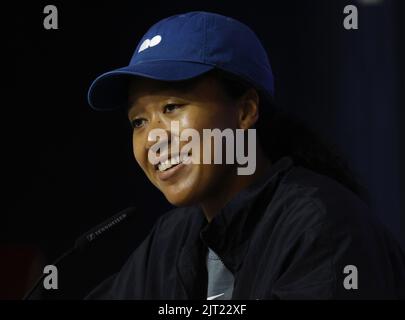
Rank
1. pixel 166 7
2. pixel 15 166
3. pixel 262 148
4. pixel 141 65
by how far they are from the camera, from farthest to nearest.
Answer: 1. pixel 166 7
2. pixel 15 166
3. pixel 262 148
4. pixel 141 65

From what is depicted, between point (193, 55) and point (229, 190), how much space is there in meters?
0.22

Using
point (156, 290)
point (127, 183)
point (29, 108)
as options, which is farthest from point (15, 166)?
point (156, 290)

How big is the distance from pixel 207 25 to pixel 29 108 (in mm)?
492

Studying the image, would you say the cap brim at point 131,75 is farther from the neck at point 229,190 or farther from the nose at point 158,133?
the neck at point 229,190

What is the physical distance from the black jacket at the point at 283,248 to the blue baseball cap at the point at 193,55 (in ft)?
0.54

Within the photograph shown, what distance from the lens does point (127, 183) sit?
4.89ft

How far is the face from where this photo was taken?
3.57 feet

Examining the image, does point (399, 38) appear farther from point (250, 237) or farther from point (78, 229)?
point (78, 229)

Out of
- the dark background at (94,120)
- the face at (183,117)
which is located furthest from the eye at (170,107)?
the dark background at (94,120)

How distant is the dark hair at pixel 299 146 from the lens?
1186mm

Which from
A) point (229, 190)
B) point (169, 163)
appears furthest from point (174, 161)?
point (229, 190)

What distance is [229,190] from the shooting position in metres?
1.16

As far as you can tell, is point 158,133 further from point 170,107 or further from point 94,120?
point 94,120

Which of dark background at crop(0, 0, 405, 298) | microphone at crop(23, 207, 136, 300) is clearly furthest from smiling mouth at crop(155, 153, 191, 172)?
dark background at crop(0, 0, 405, 298)
